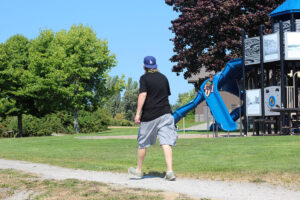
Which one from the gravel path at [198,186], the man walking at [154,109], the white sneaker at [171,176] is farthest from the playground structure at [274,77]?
the white sneaker at [171,176]

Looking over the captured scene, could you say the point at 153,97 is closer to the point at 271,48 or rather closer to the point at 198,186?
the point at 198,186

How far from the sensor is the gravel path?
6.75 metres

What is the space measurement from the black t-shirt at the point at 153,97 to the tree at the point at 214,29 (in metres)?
25.1

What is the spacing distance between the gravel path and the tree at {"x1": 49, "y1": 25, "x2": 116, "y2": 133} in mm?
32292

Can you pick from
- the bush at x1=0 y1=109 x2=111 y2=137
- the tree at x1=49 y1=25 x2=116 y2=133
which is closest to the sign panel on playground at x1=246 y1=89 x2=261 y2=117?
the tree at x1=49 y1=25 x2=116 y2=133

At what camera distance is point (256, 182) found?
7945 millimetres

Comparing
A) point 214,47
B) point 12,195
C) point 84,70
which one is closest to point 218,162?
point 12,195

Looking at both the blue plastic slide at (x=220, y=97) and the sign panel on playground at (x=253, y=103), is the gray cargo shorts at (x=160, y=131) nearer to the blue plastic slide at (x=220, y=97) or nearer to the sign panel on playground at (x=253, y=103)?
the sign panel on playground at (x=253, y=103)

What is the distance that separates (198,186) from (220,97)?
69.7 ft

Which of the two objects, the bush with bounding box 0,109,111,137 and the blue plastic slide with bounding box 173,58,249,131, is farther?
the bush with bounding box 0,109,111,137

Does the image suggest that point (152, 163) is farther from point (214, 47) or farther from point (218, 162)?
point (214, 47)

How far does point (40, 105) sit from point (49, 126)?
Answer: 340 centimetres

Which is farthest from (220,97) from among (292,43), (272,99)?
(292,43)

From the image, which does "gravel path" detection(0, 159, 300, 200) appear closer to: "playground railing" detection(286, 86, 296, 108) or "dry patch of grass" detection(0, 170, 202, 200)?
"dry patch of grass" detection(0, 170, 202, 200)
